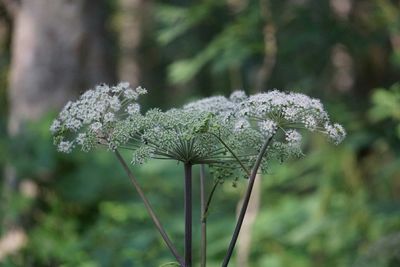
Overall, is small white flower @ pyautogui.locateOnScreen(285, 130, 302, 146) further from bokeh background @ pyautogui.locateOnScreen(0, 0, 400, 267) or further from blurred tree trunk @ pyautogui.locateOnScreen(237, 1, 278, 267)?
blurred tree trunk @ pyautogui.locateOnScreen(237, 1, 278, 267)

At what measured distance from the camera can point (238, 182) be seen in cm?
721

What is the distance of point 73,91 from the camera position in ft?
27.6

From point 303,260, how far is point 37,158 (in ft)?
9.17

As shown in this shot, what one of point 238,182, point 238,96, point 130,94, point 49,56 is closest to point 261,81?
point 238,182

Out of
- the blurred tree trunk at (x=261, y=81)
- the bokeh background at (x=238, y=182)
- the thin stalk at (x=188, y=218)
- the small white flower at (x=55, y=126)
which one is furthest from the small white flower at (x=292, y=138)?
the blurred tree trunk at (x=261, y=81)

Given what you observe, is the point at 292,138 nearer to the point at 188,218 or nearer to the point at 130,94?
the point at 188,218

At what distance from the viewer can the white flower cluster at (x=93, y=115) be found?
6.27 ft

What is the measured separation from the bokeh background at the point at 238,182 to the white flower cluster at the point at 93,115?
355 centimetres

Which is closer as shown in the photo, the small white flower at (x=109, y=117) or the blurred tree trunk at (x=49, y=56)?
the small white flower at (x=109, y=117)

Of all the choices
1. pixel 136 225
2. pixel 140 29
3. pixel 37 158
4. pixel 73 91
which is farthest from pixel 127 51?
pixel 136 225

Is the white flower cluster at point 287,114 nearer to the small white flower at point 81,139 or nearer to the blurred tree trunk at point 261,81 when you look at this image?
the small white flower at point 81,139

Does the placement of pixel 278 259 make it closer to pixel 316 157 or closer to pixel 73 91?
pixel 316 157

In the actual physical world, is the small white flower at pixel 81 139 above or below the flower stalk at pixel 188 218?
above

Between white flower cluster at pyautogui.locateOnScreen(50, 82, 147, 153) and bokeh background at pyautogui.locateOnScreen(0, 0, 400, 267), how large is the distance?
3.55 m
